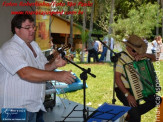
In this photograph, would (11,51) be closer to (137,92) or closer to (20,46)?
(20,46)

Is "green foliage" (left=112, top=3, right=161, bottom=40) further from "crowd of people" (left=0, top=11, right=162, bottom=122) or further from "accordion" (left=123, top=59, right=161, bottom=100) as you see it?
"crowd of people" (left=0, top=11, right=162, bottom=122)

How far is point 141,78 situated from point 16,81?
1932 mm

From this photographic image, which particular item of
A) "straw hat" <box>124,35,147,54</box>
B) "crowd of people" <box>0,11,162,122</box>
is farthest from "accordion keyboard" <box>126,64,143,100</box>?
"crowd of people" <box>0,11,162,122</box>


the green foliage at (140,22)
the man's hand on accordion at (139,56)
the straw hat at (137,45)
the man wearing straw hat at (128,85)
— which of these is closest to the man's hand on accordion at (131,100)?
the man wearing straw hat at (128,85)

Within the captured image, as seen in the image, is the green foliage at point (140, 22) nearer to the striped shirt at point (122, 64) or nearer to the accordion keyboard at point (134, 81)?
the striped shirt at point (122, 64)

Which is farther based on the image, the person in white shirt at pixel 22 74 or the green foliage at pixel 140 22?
the green foliage at pixel 140 22

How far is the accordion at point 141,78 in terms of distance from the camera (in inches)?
128

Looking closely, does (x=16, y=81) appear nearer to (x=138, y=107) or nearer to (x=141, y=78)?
(x=141, y=78)

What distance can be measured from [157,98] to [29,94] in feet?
7.41

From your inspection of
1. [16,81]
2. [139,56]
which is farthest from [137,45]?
[16,81]

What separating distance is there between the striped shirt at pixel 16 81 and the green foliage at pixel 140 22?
1411cm

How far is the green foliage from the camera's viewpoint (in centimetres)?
1550

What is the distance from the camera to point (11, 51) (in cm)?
177

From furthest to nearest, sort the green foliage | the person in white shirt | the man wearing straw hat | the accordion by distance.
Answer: the green foliage → the man wearing straw hat → the accordion → the person in white shirt
